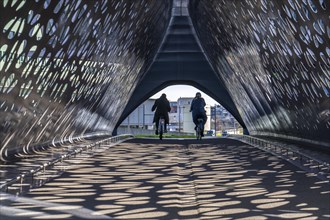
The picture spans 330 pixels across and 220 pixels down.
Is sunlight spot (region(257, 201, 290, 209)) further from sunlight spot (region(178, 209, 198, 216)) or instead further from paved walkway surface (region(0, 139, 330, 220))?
sunlight spot (region(178, 209, 198, 216))

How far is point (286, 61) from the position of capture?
16047mm

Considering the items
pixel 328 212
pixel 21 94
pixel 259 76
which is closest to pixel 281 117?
pixel 259 76

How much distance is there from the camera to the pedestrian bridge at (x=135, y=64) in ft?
29.2

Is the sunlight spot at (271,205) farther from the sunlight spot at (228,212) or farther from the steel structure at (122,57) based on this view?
the steel structure at (122,57)

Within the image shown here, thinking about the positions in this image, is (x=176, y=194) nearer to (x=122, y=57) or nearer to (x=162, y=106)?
(x=162, y=106)

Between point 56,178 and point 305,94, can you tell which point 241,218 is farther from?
point 305,94

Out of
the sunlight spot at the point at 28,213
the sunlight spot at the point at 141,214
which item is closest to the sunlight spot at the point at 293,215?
the sunlight spot at the point at 141,214

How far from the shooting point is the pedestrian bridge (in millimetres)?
8914

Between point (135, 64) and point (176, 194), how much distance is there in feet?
72.6

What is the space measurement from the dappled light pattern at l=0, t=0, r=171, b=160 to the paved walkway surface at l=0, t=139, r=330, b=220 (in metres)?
2.19

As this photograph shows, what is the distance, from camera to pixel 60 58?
1513 centimetres

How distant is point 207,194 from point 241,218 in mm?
1967

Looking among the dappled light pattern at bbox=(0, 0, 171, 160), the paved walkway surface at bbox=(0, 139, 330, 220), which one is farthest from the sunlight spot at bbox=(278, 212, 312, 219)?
the dappled light pattern at bbox=(0, 0, 171, 160)

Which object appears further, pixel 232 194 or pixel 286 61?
pixel 286 61
